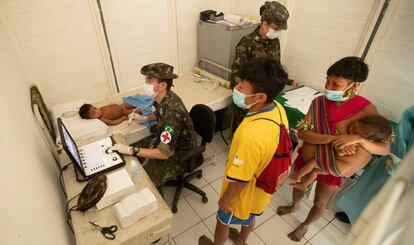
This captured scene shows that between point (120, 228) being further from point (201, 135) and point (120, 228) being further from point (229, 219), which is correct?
point (201, 135)

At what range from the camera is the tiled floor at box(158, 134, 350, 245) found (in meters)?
1.98

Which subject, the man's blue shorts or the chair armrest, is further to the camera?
the chair armrest

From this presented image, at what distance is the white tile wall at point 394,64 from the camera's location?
6.17ft

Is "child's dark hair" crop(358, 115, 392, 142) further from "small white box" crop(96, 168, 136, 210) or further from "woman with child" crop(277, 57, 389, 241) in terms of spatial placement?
"small white box" crop(96, 168, 136, 210)

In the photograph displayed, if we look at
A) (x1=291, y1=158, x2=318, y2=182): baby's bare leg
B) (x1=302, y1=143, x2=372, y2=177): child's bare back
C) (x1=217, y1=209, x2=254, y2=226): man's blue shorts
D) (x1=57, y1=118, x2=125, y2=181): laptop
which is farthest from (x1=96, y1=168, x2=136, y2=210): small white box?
(x1=302, y1=143, x2=372, y2=177): child's bare back

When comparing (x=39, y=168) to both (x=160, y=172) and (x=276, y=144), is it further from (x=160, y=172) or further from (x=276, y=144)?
(x=276, y=144)

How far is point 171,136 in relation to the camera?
66.2 inches

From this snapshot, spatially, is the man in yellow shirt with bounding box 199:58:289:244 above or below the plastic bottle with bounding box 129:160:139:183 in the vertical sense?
above

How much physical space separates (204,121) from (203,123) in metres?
0.03

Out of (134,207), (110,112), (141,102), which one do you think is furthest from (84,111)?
(134,207)

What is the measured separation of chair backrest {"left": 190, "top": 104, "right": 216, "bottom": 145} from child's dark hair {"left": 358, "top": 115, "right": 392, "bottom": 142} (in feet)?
3.51

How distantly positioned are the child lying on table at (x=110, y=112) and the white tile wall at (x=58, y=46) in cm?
46

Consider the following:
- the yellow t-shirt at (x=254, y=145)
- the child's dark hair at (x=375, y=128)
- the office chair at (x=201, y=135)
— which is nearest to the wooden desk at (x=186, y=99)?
the office chair at (x=201, y=135)

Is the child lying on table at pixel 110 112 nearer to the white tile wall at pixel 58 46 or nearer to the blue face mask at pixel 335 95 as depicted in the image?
the white tile wall at pixel 58 46
